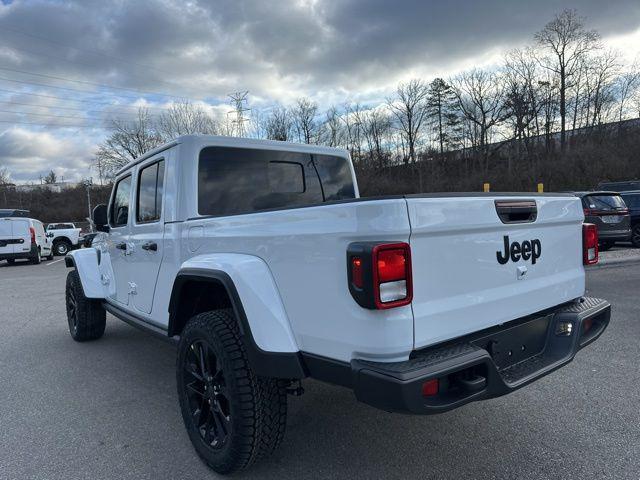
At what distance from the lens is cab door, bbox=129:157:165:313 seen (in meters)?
3.65

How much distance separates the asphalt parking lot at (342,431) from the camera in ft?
9.06

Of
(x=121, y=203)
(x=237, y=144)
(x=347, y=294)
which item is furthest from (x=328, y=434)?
(x=121, y=203)

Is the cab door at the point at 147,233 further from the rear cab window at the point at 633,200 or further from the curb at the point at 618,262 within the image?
the rear cab window at the point at 633,200

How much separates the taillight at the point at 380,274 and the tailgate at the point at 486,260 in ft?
0.24

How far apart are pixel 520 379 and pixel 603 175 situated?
38.4m

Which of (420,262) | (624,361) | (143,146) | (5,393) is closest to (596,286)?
(624,361)

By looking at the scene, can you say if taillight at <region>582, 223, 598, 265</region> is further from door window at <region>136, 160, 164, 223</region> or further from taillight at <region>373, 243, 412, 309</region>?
door window at <region>136, 160, 164, 223</region>

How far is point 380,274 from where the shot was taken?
194 centimetres

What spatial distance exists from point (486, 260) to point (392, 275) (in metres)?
0.66

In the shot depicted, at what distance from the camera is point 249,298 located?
2.48 meters

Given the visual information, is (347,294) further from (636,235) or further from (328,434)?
(636,235)

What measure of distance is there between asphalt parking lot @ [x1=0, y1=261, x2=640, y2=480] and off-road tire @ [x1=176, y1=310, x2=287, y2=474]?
23 centimetres

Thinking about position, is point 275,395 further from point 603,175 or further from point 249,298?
point 603,175

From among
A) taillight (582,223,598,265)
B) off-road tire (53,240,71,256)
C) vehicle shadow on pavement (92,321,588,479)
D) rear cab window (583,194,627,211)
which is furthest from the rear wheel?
off-road tire (53,240,71,256)
